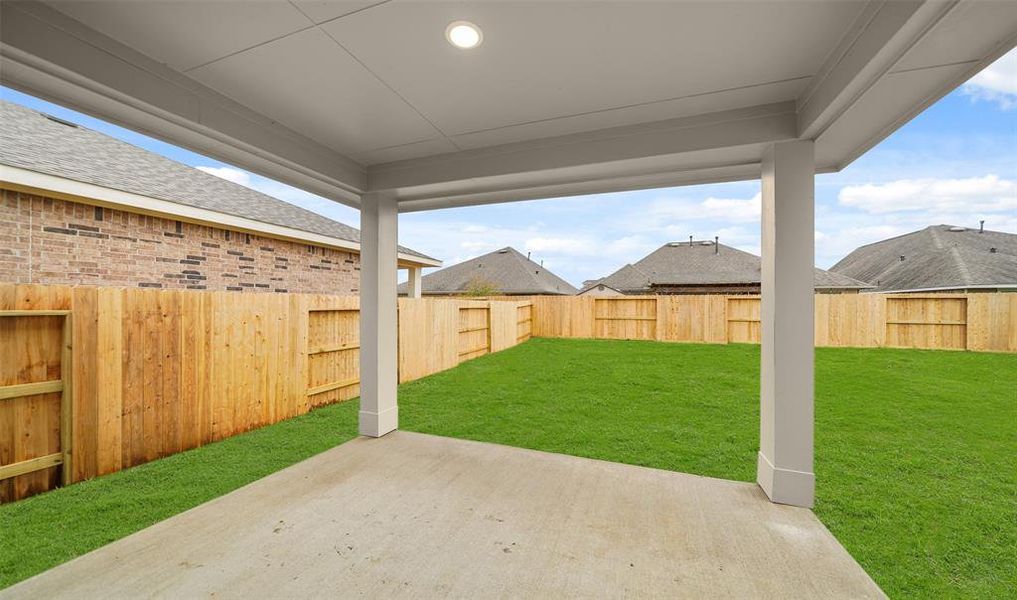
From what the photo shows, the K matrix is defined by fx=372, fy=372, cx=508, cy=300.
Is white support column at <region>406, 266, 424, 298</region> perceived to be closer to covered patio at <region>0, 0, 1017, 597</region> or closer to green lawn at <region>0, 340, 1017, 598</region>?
green lawn at <region>0, 340, 1017, 598</region>

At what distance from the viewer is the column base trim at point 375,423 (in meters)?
3.81

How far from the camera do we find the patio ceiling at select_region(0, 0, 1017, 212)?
5.42 feet

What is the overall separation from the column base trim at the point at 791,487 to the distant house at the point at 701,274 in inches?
588

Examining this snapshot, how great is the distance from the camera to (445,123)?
2.78 meters

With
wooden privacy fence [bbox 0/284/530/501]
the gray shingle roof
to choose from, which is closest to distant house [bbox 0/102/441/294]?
wooden privacy fence [bbox 0/284/530/501]

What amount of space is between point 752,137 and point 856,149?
2.70 feet

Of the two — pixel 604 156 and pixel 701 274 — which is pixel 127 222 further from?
pixel 701 274

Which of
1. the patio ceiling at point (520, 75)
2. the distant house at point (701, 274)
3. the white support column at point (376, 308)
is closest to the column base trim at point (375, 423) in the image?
the white support column at point (376, 308)

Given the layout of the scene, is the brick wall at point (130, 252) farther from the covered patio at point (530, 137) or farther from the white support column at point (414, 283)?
the white support column at point (414, 283)

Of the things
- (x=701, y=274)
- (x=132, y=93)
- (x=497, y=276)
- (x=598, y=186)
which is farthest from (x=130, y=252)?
(x=497, y=276)

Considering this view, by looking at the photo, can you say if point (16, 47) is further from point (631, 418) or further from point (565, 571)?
point (631, 418)

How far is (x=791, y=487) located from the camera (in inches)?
98.3


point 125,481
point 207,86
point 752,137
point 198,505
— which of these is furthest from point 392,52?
point 125,481

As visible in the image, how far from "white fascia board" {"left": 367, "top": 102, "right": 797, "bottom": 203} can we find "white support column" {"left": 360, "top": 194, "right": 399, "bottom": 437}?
0.29 m
